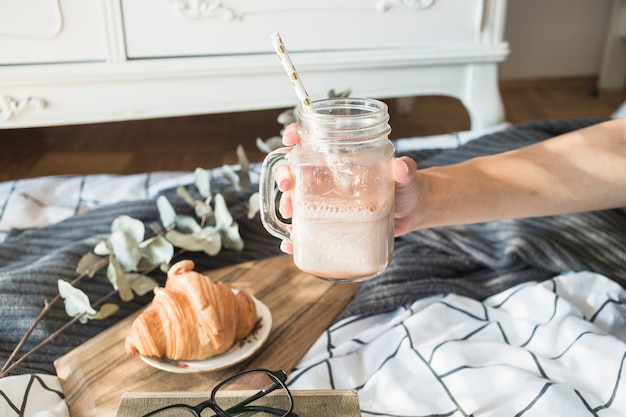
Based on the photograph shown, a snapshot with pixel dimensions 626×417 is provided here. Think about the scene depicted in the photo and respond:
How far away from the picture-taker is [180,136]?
86.8 inches

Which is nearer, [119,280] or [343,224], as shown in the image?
[343,224]

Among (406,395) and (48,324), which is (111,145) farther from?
(406,395)

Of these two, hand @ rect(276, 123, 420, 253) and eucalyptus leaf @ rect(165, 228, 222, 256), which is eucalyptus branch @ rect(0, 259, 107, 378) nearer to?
eucalyptus leaf @ rect(165, 228, 222, 256)

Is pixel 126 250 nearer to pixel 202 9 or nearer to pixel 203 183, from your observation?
pixel 203 183

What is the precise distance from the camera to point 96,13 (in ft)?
4.45

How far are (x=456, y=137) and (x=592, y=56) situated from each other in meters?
1.54

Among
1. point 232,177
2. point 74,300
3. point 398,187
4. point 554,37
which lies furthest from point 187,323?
point 554,37

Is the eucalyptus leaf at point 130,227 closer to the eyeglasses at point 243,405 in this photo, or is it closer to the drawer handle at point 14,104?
the eyeglasses at point 243,405

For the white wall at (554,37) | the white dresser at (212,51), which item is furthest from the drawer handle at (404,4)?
the white wall at (554,37)

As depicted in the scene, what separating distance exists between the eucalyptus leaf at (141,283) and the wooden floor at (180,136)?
105 cm

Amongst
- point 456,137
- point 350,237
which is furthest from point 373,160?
point 456,137

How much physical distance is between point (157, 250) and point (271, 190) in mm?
343

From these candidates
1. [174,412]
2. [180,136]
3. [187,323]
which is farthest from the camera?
[180,136]

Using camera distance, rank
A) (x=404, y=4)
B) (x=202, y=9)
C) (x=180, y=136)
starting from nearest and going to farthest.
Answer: (x=202, y=9) < (x=404, y=4) < (x=180, y=136)
